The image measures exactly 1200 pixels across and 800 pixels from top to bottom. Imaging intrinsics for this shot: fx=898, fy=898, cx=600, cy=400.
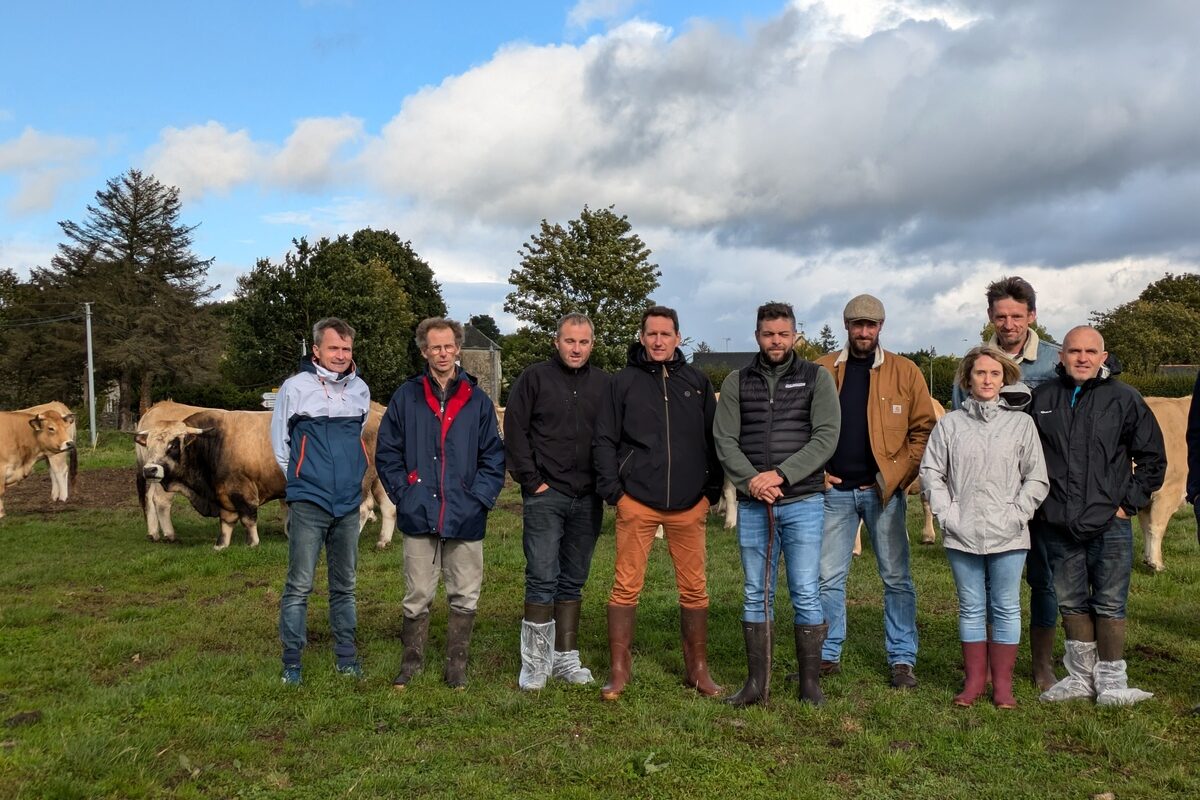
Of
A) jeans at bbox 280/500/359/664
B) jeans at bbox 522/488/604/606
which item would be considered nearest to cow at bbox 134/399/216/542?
jeans at bbox 280/500/359/664

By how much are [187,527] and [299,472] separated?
348 inches

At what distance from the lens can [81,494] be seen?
1755cm

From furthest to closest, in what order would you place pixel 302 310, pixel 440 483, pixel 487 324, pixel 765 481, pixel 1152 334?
pixel 487 324 → pixel 1152 334 → pixel 302 310 → pixel 440 483 → pixel 765 481

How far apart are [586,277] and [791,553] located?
47.1 meters

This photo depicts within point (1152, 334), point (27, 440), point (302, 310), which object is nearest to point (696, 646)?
point (27, 440)

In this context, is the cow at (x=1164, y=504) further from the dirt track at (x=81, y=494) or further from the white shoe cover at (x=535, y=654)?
the dirt track at (x=81, y=494)

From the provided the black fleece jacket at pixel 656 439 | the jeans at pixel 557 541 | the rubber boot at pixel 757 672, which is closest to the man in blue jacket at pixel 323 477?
the jeans at pixel 557 541

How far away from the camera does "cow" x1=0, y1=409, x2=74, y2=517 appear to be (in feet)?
47.4

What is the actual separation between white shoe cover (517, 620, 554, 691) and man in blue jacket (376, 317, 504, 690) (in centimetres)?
38

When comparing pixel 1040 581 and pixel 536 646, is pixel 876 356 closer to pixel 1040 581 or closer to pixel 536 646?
pixel 1040 581

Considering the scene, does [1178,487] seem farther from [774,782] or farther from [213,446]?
[213,446]

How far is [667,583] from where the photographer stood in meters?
8.96

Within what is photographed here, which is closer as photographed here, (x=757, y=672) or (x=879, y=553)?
(x=757, y=672)

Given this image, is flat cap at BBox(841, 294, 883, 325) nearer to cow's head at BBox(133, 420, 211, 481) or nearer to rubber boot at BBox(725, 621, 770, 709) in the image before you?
rubber boot at BBox(725, 621, 770, 709)
